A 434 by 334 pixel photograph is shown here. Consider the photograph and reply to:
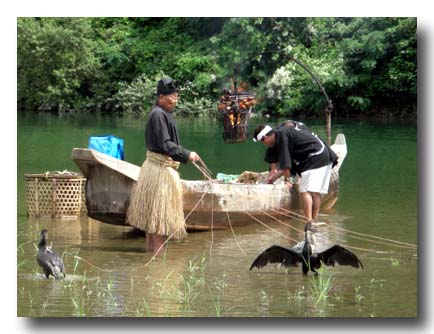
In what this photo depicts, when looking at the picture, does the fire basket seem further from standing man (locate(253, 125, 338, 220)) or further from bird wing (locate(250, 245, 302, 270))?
bird wing (locate(250, 245, 302, 270))

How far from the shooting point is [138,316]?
6.37 meters

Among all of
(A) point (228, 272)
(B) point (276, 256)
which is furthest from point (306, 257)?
(A) point (228, 272)

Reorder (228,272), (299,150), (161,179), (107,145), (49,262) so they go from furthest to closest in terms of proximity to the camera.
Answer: (107,145) < (299,150) < (161,179) < (228,272) < (49,262)

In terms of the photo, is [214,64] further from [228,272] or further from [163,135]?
[228,272]

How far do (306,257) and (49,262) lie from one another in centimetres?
195

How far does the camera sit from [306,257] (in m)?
7.56

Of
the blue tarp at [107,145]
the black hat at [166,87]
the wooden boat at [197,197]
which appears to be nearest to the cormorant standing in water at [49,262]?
the wooden boat at [197,197]

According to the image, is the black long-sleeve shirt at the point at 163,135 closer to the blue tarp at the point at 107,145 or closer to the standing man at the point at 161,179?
the standing man at the point at 161,179

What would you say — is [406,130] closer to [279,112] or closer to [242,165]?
[279,112]

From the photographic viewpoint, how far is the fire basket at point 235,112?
9477mm

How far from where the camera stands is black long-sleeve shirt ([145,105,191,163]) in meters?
7.92

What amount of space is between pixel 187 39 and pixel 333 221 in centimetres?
1370

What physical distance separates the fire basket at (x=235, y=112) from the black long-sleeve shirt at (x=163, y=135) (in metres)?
1.53

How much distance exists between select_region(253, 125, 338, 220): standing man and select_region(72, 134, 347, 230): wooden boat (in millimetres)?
274
